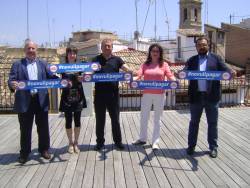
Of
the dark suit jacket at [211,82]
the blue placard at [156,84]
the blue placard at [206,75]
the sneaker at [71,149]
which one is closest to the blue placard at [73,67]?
the blue placard at [156,84]

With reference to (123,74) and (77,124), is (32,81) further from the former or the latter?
(123,74)

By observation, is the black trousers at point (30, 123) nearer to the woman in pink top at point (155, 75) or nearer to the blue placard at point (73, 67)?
the blue placard at point (73, 67)

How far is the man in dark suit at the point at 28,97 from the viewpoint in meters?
4.88

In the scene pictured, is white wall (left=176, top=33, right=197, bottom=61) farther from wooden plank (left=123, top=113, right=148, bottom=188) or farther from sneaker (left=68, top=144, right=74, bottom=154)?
sneaker (left=68, top=144, right=74, bottom=154)

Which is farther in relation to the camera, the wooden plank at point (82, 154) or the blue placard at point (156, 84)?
the blue placard at point (156, 84)

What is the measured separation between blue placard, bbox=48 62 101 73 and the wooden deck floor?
1223 millimetres

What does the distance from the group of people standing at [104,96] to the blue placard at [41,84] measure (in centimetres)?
7

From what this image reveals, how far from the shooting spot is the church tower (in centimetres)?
5350

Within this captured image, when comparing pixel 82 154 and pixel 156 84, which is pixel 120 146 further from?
pixel 156 84

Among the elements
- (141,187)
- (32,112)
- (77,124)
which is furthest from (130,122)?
(141,187)

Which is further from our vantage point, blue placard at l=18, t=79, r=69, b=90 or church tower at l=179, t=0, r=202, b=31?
church tower at l=179, t=0, r=202, b=31

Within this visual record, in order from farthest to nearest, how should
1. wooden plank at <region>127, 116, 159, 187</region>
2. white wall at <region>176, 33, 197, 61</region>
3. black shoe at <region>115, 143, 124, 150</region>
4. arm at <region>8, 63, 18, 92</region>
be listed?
white wall at <region>176, 33, 197, 61</region>
black shoe at <region>115, 143, 124, 150</region>
arm at <region>8, 63, 18, 92</region>
wooden plank at <region>127, 116, 159, 187</region>

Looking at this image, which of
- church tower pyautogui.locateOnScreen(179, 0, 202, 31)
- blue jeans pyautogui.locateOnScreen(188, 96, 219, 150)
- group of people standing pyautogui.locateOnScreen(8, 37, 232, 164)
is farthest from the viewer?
church tower pyautogui.locateOnScreen(179, 0, 202, 31)

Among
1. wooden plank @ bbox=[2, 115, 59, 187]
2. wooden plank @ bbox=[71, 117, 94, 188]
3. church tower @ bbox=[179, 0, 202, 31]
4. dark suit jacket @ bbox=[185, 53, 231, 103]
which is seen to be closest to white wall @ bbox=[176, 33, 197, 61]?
wooden plank @ bbox=[71, 117, 94, 188]
